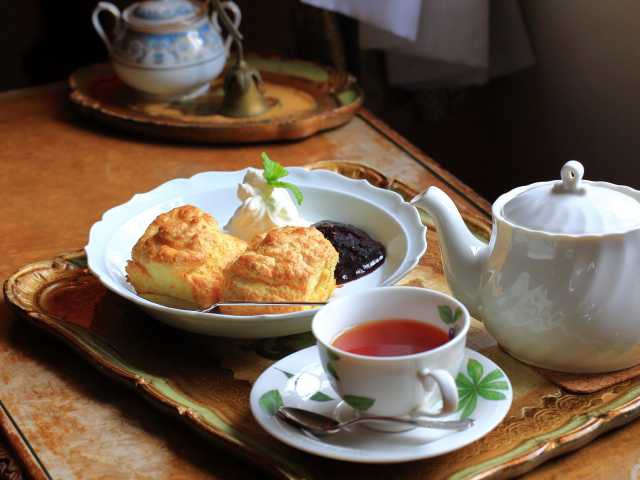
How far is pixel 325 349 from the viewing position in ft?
2.56

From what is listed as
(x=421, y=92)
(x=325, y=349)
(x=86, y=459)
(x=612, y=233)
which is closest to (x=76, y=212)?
(x=86, y=459)

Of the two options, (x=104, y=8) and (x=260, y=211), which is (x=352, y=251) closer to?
(x=260, y=211)

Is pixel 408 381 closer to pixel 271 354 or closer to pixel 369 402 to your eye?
pixel 369 402

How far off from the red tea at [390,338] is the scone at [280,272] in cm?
14

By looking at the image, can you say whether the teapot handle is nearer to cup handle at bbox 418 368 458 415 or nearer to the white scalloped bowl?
the white scalloped bowl

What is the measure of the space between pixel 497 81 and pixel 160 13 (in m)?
0.83

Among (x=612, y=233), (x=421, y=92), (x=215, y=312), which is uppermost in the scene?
(x=612, y=233)

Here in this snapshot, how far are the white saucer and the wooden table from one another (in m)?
0.07

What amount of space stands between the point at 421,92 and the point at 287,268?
1.34 metres

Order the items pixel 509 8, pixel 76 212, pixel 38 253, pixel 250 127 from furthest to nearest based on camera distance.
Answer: pixel 509 8
pixel 250 127
pixel 76 212
pixel 38 253

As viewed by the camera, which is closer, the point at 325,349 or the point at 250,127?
the point at 325,349

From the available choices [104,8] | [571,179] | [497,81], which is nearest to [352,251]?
[571,179]

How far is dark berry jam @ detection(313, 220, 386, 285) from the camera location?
109cm

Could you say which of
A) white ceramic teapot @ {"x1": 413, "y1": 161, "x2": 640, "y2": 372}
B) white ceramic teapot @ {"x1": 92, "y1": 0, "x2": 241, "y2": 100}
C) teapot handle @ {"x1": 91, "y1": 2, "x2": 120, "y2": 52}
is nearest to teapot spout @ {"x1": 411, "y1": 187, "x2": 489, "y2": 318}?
white ceramic teapot @ {"x1": 413, "y1": 161, "x2": 640, "y2": 372}
